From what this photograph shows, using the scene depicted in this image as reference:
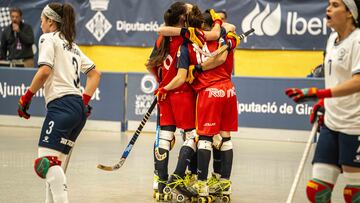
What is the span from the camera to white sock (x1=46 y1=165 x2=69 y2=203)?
6438mm

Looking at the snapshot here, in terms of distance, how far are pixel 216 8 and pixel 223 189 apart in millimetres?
8722

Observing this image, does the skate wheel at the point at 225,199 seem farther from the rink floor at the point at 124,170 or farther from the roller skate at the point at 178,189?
the roller skate at the point at 178,189

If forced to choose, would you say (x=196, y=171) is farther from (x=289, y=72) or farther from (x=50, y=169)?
(x=289, y=72)

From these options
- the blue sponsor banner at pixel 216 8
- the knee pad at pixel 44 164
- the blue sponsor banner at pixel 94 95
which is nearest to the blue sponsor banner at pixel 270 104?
the blue sponsor banner at pixel 94 95

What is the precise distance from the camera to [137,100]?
47.6 feet

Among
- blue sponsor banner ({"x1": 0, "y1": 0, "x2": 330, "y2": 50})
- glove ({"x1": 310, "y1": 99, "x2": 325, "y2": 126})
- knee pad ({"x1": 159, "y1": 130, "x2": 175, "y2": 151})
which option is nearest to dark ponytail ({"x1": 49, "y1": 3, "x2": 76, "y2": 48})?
knee pad ({"x1": 159, "y1": 130, "x2": 175, "y2": 151})

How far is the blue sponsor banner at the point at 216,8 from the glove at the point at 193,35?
316 inches

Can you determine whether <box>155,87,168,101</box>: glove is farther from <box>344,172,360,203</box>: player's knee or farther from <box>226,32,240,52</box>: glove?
<box>344,172,360,203</box>: player's knee

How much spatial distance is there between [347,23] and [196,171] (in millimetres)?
3143

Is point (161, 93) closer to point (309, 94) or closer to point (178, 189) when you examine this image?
point (178, 189)

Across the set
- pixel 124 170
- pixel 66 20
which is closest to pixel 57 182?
pixel 66 20

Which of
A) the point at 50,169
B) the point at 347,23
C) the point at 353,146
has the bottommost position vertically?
the point at 50,169


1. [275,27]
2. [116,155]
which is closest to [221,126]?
[116,155]

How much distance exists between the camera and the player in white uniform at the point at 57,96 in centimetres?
644
